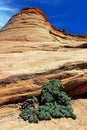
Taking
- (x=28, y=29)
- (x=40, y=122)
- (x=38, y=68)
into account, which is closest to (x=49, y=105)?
(x=40, y=122)

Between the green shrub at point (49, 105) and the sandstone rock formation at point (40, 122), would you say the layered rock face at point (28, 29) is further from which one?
the sandstone rock formation at point (40, 122)

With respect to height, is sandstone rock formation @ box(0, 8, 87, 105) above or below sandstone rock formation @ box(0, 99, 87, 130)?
above

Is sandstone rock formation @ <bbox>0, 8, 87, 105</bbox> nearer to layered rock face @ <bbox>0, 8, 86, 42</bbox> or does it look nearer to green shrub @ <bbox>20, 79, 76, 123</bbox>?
green shrub @ <bbox>20, 79, 76, 123</bbox>

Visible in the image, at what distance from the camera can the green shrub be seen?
18266mm

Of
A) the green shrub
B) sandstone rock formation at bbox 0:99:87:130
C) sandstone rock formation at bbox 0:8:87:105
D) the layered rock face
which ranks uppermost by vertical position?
the layered rock face

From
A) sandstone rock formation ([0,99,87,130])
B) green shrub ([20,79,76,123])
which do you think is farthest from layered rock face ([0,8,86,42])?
sandstone rock formation ([0,99,87,130])

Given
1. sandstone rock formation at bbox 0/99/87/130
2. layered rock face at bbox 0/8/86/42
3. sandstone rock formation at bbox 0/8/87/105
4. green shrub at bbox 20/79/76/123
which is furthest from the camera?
layered rock face at bbox 0/8/86/42

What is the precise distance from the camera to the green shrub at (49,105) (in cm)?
1827

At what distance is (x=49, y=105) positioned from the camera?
19172mm

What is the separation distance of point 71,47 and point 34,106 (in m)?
7.78

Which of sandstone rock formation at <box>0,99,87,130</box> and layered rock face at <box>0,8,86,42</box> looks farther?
layered rock face at <box>0,8,86,42</box>

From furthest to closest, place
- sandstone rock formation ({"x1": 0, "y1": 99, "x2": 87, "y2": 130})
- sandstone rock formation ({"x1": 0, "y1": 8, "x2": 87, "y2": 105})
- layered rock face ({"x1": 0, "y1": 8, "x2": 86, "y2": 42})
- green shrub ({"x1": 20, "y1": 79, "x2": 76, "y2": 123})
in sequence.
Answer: layered rock face ({"x1": 0, "y1": 8, "x2": 86, "y2": 42})
sandstone rock formation ({"x1": 0, "y1": 8, "x2": 87, "y2": 105})
green shrub ({"x1": 20, "y1": 79, "x2": 76, "y2": 123})
sandstone rock formation ({"x1": 0, "y1": 99, "x2": 87, "y2": 130})

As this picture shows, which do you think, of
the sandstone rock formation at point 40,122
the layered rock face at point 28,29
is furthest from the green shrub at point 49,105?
the layered rock face at point 28,29

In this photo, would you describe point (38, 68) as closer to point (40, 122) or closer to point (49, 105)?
point (49, 105)
